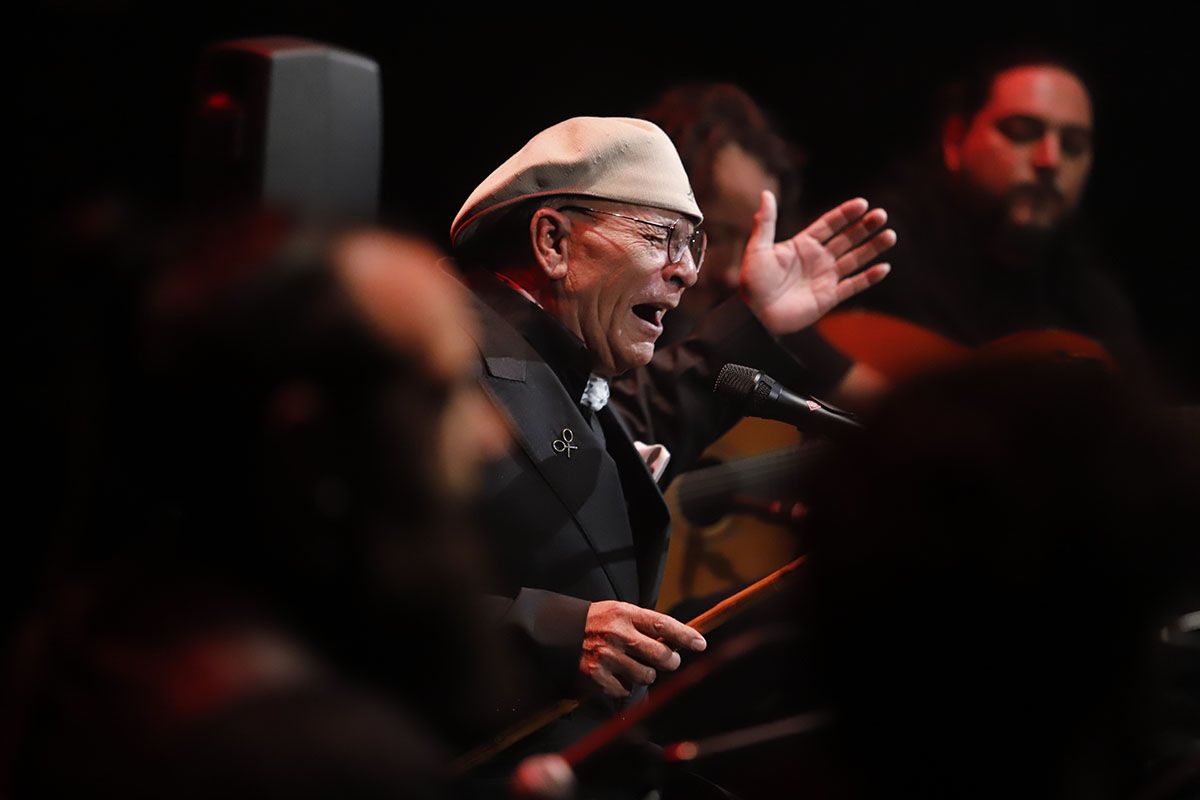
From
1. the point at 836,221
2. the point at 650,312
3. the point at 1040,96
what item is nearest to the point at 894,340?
the point at 1040,96

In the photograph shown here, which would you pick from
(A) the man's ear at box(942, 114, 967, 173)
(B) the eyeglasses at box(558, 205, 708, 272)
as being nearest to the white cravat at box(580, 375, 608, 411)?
(B) the eyeglasses at box(558, 205, 708, 272)

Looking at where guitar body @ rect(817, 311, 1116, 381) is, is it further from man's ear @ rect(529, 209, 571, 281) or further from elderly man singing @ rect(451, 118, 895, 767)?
man's ear @ rect(529, 209, 571, 281)

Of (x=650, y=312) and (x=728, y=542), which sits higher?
(x=650, y=312)

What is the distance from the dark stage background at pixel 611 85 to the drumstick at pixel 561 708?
906mm

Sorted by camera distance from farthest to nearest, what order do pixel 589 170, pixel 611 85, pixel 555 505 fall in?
pixel 611 85 < pixel 589 170 < pixel 555 505

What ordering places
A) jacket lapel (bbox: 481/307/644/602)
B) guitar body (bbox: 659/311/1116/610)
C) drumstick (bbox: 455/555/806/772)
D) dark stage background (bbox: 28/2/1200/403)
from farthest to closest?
guitar body (bbox: 659/311/1116/610)
dark stage background (bbox: 28/2/1200/403)
jacket lapel (bbox: 481/307/644/602)
drumstick (bbox: 455/555/806/772)

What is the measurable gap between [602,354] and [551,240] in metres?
0.22

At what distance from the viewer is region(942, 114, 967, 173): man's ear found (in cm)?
417

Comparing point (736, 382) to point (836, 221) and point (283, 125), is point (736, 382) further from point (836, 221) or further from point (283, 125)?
point (283, 125)

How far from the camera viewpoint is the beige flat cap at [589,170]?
2686mm

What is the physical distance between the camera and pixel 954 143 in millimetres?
4184

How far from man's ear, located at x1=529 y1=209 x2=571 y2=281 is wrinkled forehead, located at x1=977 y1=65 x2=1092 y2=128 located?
6.06ft

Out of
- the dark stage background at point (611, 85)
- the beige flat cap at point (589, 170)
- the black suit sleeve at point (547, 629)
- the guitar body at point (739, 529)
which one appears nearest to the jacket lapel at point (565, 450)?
the black suit sleeve at point (547, 629)

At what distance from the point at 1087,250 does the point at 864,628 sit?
323 cm
